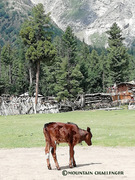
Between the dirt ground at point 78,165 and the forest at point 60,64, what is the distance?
34.1 metres

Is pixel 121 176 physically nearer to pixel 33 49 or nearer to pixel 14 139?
pixel 14 139

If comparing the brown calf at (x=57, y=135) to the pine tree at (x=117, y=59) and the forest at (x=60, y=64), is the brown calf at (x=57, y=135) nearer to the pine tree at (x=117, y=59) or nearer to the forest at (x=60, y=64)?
the forest at (x=60, y=64)

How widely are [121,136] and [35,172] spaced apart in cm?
905

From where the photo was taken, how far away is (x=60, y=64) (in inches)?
2368

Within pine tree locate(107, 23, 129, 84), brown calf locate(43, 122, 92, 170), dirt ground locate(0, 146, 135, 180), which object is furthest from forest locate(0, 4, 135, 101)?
brown calf locate(43, 122, 92, 170)

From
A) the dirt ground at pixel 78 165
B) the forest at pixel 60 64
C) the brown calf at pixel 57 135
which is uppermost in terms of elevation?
the forest at pixel 60 64

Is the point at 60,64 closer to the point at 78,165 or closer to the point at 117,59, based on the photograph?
the point at 117,59

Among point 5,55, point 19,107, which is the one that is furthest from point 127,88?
point 5,55

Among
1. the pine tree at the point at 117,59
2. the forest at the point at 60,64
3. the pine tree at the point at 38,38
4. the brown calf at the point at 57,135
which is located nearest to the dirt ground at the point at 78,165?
the brown calf at the point at 57,135

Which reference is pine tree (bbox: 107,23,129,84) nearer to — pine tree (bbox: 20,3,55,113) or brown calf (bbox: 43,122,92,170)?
pine tree (bbox: 20,3,55,113)

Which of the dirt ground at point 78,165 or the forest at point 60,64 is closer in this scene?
the dirt ground at point 78,165

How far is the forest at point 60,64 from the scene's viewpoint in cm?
4700

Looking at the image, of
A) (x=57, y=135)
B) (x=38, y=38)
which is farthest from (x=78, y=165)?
(x=38, y=38)

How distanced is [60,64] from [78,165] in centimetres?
5109
